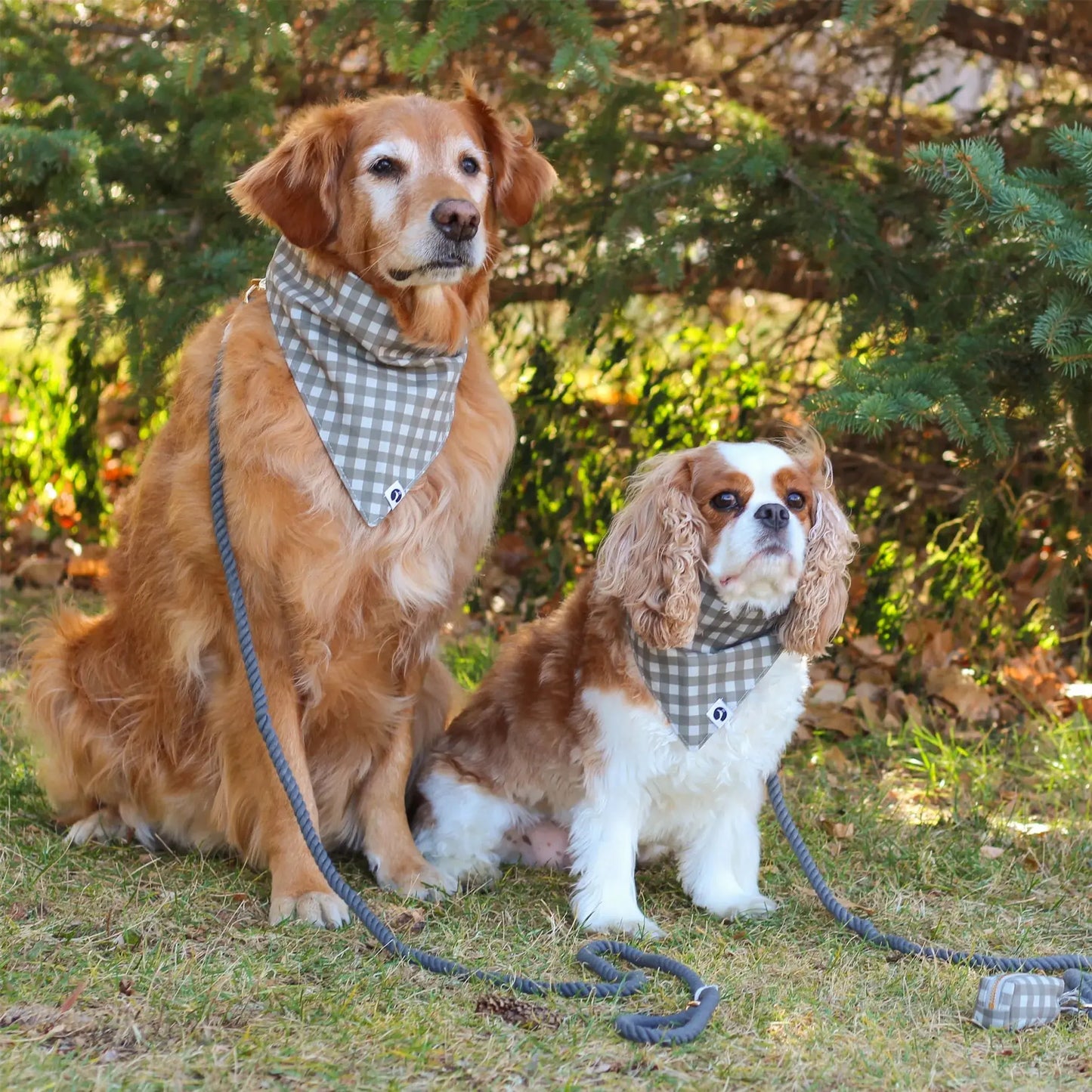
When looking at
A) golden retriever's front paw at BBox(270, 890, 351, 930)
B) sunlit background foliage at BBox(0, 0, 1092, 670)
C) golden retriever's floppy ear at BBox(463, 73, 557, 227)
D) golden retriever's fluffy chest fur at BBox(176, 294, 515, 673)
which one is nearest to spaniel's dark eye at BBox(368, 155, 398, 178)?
golden retriever's floppy ear at BBox(463, 73, 557, 227)

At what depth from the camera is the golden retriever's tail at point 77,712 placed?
344 centimetres

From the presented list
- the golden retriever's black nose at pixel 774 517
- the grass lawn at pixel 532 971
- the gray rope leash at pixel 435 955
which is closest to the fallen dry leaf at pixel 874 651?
the grass lawn at pixel 532 971

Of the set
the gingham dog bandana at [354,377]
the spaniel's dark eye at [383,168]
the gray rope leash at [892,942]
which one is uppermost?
the spaniel's dark eye at [383,168]

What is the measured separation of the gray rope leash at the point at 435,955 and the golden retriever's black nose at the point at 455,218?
616mm

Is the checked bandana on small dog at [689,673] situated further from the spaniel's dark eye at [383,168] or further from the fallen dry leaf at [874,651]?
the fallen dry leaf at [874,651]

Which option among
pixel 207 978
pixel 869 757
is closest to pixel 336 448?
pixel 207 978

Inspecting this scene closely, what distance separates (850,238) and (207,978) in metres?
2.84

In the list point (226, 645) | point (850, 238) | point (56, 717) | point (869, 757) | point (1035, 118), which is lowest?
point (869, 757)

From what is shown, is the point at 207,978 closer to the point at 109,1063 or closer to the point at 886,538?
the point at 109,1063

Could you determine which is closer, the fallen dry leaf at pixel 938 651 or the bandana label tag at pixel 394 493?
the bandana label tag at pixel 394 493

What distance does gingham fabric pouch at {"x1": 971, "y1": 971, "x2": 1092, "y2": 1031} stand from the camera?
2539 millimetres

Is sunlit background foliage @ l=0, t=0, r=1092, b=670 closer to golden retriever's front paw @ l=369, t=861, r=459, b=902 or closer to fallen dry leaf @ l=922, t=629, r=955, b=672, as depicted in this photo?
fallen dry leaf @ l=922, t=629, r=955, b=672

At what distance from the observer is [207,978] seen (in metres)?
2.61

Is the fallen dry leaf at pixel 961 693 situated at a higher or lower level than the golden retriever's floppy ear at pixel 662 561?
lower
